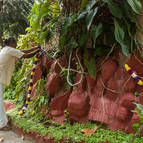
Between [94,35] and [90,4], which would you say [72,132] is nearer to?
[94,35]

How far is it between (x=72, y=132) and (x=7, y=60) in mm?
1747

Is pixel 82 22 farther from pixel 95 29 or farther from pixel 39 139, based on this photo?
pixel 39 139

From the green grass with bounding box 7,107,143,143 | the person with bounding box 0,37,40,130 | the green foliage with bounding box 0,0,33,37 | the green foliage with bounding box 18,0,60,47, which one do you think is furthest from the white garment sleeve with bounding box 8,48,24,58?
the green foliage with bounding box 0,0,33,37

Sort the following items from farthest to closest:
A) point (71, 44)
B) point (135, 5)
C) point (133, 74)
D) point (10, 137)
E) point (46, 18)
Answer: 1. point (46, 18)
2. point (10, 137)
3. point (71, 44)
4. point (133, 74)
5. point (135, 5)

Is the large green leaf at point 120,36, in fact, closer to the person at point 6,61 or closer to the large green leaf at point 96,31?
the large green leaf at point 96,31

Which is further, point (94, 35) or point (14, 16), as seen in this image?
point (14, 16)

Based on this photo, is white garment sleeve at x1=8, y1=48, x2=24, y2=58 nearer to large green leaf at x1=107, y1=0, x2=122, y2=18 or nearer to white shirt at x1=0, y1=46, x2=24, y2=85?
white shirt at x1=0, y1=46, x2=24, y2=85

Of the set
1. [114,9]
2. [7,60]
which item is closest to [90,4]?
[114,9]

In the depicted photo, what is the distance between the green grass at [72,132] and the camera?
2.33 metres

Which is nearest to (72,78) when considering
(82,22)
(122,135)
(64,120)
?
(64,120)

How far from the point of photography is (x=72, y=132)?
8.71 ft

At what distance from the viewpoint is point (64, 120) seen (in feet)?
10.4

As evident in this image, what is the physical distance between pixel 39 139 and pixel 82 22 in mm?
1995

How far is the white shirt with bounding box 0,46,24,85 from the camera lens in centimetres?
329
